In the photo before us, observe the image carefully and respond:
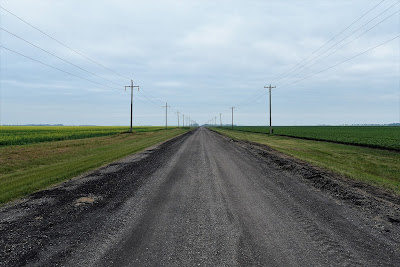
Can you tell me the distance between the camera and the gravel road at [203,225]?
3.78 m

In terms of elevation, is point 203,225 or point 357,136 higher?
point 357,136

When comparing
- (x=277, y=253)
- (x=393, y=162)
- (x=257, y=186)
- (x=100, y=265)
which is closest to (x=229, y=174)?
(x=257, y=186)

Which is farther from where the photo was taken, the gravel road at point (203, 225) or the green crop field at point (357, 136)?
the green crop field at point (357, 136)

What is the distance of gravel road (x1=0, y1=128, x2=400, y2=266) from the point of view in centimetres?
378

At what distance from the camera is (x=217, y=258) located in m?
3.71

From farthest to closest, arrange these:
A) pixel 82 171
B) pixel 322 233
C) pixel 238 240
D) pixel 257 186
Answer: pixel 82 171 < pixel 257 186 < pixel 322 233 < pixel 238 240

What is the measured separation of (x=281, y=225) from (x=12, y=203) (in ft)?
24.3

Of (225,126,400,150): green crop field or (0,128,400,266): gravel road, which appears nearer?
(0,128,400,266): gravel road

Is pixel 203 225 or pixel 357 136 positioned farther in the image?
pixel 357 136

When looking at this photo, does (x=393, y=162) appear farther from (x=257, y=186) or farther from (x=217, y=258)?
(x=217, y=258)

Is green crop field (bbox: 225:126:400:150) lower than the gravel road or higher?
higher

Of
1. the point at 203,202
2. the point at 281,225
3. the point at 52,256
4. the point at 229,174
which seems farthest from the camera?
the point at 229,174

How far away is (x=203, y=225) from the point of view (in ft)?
16.5

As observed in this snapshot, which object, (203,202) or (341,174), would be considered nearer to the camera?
(203,202)
